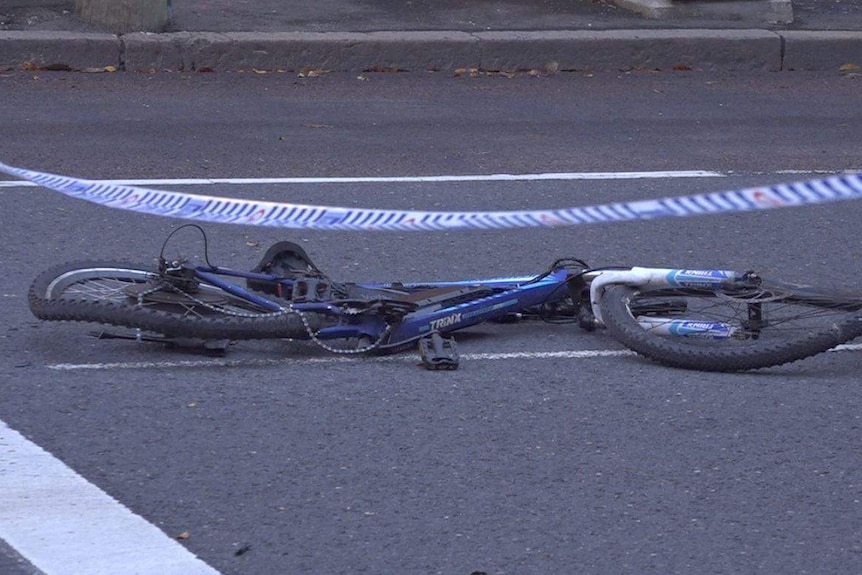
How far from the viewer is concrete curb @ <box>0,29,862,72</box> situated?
11820mm

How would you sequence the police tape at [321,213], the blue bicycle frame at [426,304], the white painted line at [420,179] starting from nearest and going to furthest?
the blue bicycle frame at [426,304], the police tape at [321,213], the white painted line at [420,179]

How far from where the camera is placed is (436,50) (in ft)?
40.3

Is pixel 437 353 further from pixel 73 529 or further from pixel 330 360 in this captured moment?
pixel 73 529

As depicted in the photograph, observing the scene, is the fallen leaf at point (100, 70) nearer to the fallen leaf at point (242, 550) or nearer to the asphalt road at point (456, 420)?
the asphalt road at point (456, 420)

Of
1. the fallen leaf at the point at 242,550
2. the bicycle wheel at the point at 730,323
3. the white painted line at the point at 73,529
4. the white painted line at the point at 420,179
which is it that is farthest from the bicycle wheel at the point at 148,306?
the white painted line at the point at 420,179

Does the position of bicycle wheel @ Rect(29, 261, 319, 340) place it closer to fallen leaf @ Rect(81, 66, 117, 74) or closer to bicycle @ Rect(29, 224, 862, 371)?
bicycle @ Rect(29, 224, 862, 371)

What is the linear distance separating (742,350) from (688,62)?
26.8 ft

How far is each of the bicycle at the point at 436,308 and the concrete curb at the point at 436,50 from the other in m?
6.80

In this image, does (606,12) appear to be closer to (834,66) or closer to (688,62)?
(688,62)

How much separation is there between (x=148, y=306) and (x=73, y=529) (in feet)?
4.57

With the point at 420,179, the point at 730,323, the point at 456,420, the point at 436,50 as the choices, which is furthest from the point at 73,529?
the point at 436,50

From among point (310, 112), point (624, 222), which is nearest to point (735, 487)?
point (624, 222)

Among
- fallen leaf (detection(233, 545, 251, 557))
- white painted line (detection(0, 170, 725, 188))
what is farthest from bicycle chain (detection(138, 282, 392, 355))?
white painted line (detection(0, 170, 725, 188))

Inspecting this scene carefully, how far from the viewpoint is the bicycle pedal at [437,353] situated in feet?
16.5
